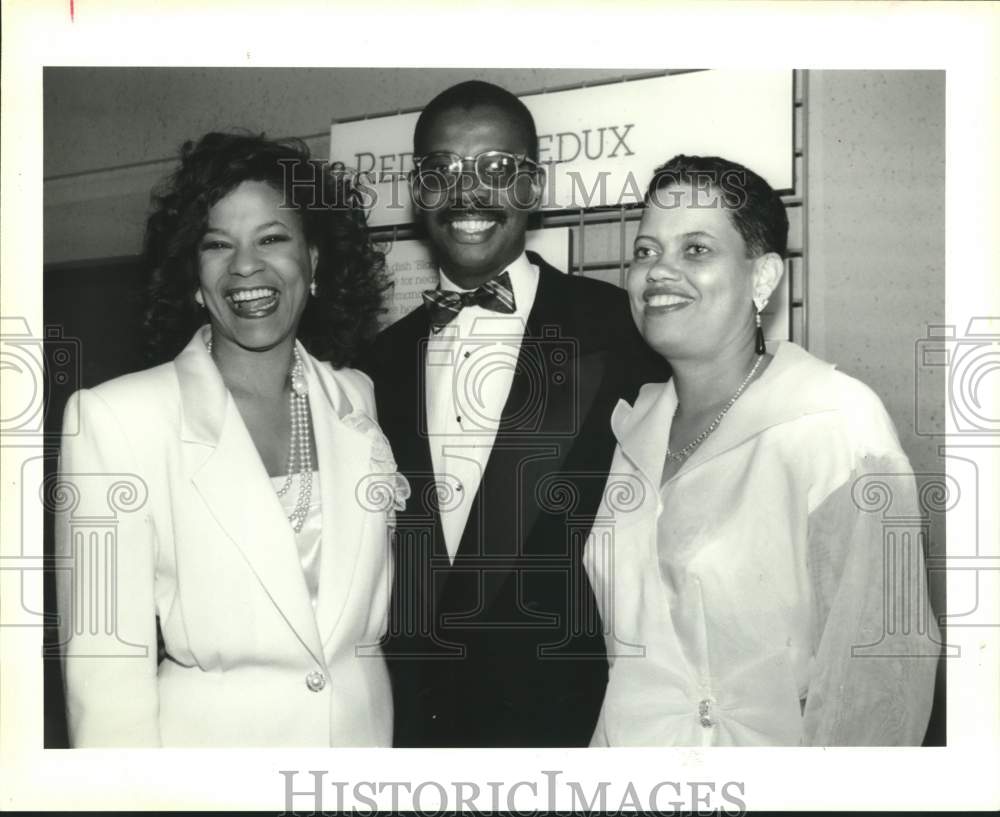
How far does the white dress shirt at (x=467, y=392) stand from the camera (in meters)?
2.06

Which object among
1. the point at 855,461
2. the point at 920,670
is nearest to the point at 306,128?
the point at 855,461

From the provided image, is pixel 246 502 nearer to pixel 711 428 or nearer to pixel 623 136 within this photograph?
pixel 711 428

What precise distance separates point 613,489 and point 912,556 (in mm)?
542

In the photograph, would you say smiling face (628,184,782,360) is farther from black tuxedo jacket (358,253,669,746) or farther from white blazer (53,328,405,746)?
white blazer (53,328,405,746)

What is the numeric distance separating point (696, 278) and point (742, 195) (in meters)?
0.18

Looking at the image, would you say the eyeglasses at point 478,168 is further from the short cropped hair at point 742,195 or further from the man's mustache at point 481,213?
the short cropped hair at point 742,195

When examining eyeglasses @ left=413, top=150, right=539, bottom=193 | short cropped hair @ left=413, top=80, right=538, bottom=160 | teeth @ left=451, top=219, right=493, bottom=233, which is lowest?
teeth @ left=451, top=219, right=493, bottom=233

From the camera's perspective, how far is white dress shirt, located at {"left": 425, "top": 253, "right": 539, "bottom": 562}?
81.1 inches

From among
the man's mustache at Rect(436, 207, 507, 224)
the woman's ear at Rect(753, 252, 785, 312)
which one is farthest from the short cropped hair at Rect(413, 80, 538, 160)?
the woman's ear at Rect(753, 252, 785, 312)

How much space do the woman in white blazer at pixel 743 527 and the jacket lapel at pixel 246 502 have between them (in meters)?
0.52

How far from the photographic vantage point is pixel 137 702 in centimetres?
195

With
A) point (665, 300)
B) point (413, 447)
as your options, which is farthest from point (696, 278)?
point (413, 447)

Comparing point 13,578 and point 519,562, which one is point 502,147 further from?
point 13,578

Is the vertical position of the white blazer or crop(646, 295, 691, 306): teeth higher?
crop(646, 295, 691, 306): teeth
